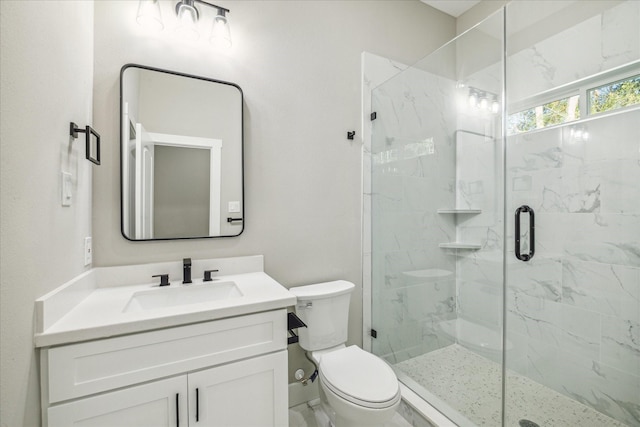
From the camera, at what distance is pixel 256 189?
1.76 metres

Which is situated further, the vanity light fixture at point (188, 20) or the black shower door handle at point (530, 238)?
the black shower door handle at point (530, 238)

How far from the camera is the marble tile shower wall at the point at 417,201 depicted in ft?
6.59

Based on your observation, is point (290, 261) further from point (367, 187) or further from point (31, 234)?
point (31, 234)

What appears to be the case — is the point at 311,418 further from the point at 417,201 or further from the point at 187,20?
the point at 187,20

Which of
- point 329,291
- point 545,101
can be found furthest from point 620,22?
point 329,291

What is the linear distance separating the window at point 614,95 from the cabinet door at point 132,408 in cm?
253

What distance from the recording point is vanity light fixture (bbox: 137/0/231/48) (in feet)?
4.82

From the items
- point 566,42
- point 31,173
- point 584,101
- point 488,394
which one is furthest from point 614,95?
point 31,173

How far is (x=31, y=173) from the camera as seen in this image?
2.75 feet

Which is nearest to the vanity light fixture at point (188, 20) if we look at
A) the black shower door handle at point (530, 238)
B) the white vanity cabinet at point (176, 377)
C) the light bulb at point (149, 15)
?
the light bulb at point (149, 15)

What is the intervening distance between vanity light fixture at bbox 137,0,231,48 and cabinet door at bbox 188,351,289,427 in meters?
1.66

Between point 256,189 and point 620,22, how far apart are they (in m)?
2.25

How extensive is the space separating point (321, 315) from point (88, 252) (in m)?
1.22

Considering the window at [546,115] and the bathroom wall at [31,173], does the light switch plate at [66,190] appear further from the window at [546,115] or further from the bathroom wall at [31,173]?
the window at [546,115]
